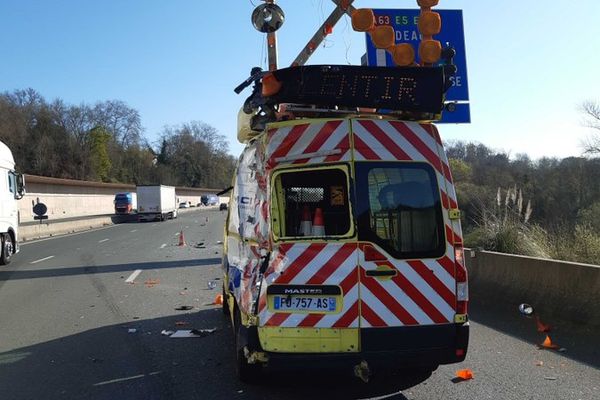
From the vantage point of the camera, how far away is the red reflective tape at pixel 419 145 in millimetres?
4613

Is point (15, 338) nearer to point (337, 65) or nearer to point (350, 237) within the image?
point (350, 237)

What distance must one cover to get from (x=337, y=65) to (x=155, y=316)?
18.0 feet

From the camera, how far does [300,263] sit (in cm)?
433

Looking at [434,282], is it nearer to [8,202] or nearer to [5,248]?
[5,248]

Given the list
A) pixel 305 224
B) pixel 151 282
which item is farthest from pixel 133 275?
pixel 305 224

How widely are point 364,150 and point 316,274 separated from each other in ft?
3.53

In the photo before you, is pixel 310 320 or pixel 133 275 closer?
pixel 310 320

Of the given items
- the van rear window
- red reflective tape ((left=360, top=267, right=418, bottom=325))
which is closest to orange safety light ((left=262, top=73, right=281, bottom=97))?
the van rear window

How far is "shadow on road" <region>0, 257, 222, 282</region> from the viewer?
13.8 m

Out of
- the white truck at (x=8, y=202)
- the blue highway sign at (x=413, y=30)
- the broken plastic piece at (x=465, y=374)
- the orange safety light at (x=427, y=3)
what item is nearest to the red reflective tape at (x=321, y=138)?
the orange safety light at (x=427, y=3)

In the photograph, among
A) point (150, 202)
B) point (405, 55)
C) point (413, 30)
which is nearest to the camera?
point (405, 55)

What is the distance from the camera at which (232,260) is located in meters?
6.11

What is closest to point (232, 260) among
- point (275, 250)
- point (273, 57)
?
point (275, 250)

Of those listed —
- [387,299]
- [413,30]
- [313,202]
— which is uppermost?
[413,30]
